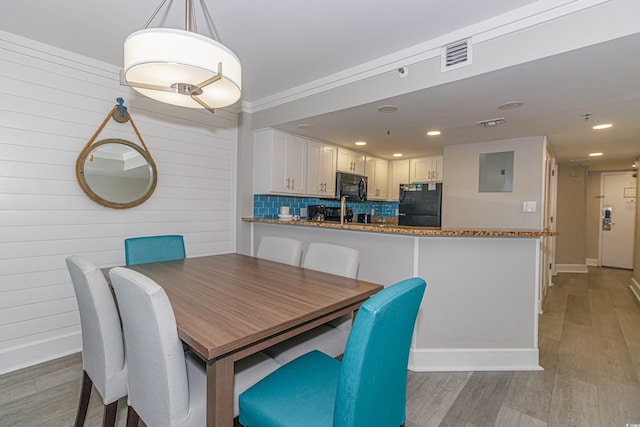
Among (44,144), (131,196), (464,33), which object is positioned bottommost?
(131,196)

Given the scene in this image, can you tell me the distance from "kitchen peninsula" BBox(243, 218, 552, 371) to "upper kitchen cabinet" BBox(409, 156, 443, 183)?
101 inches

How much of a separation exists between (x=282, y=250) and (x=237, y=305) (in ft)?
3.78

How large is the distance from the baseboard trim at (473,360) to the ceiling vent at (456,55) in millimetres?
2157

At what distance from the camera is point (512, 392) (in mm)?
2096

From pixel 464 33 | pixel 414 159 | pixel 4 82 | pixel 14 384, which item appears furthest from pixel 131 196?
pixel 414 159

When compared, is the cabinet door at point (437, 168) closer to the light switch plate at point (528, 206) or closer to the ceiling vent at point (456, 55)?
the light switch plate at point (528, 206)

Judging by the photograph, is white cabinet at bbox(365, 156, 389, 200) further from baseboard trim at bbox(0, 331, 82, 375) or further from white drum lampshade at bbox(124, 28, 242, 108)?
baseboard trim at bbox(0, 331, 82, 375)

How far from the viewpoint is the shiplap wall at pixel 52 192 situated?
2299 mm

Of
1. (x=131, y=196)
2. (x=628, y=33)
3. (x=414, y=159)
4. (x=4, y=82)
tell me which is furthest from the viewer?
(x=414, y=159)

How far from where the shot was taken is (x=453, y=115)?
2.88m

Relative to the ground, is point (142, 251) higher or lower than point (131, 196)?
lower

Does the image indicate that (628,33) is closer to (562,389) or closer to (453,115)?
(453,115)

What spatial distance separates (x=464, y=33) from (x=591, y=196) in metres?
6.89

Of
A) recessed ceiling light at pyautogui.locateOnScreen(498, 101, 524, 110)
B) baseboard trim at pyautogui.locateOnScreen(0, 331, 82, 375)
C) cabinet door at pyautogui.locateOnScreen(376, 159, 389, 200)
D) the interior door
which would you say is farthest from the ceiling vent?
the interior door
